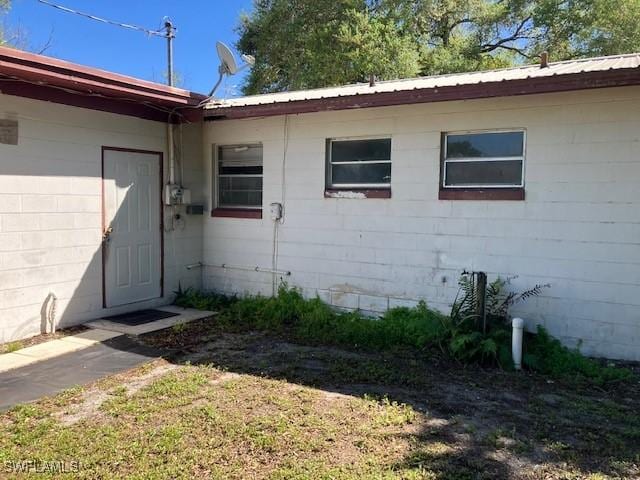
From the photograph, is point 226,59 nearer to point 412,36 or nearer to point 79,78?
point 79,78

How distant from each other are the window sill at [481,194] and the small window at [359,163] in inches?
31.0

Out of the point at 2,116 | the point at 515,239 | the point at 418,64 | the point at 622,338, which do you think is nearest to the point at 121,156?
the point at 2,116

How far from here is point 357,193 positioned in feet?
22.4

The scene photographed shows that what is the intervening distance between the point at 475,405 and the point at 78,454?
9.50 feet

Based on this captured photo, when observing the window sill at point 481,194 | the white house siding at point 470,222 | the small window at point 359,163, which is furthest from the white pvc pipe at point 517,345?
the small window at point 359,163

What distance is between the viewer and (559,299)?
5.58 m

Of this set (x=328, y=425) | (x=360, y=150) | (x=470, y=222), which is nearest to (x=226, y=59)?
(x=360, y=150)

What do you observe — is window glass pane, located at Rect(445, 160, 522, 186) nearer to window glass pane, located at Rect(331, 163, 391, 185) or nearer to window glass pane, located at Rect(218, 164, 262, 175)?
window glass pane, located at Rect(331, 163, 391, 185)

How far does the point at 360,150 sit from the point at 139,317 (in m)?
3.68

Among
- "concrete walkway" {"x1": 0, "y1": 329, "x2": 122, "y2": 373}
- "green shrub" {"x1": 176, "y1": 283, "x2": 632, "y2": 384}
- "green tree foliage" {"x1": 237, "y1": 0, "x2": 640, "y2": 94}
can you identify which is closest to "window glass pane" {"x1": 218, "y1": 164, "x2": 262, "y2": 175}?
"green shrub" {"x1": 176, "y1": 283, "x2": 632, "y2": 384}

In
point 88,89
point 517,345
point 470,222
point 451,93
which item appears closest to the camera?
point 517,345

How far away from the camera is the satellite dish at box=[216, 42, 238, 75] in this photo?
23.7ft

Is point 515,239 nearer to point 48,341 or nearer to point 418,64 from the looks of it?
point 48,341

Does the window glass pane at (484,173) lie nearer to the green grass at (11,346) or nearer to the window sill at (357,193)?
the window sill at (357,193)
